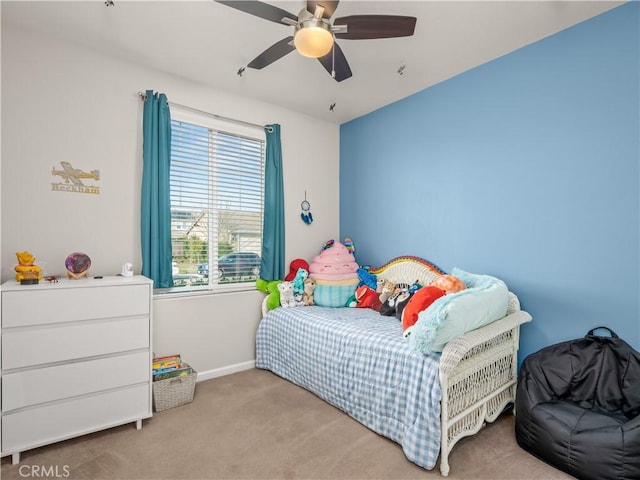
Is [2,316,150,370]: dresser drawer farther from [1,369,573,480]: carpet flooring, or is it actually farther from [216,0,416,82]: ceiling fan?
[216,0,416,82]: ceiling fan

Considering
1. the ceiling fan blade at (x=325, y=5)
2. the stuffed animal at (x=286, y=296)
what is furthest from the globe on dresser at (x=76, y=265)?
the ceiling fan blade at (x=325, y=5)

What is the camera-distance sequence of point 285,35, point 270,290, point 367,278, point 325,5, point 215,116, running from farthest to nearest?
point 367,278 < point 270,290 < point 215,116 < point 285,35 < point 325,5

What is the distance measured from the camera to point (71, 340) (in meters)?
2.04

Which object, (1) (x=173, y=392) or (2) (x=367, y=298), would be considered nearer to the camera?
(1) (x=173, y=392)

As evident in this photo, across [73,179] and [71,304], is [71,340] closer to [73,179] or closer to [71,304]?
[71,304]

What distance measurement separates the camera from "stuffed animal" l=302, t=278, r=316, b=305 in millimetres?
3324

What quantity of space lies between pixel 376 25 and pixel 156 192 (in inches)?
78.2

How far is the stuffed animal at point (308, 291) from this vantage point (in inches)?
131

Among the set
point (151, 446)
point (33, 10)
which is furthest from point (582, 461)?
point (33, 10)

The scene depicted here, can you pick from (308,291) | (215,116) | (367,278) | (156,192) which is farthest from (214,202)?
(367,278)

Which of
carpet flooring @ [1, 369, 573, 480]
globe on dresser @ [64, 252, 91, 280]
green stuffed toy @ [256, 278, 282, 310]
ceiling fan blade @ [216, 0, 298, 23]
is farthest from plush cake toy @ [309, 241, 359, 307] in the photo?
ceiling fan blade @ [216, 0, 298, 23]

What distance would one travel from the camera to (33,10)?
2.08 m

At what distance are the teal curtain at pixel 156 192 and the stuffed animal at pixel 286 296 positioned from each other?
101 cm

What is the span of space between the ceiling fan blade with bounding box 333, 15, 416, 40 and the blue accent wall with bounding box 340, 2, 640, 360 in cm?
123
